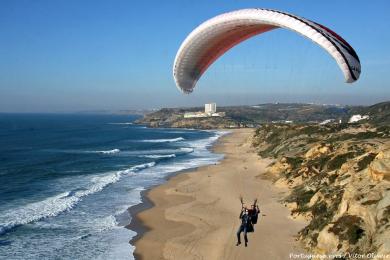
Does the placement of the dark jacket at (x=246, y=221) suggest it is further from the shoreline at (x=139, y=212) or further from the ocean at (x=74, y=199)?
the ocean at (x=74, y=199)

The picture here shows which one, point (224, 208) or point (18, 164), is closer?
point (224, 208)

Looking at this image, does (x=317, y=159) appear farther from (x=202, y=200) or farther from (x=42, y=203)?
(x=42, y=203)

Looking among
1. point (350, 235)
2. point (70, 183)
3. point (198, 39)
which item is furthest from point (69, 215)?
point (350, 235)

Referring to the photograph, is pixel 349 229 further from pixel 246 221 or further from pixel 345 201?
pixel 246 221

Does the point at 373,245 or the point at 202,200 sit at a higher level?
the point at 373,245

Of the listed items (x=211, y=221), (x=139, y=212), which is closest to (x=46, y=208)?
(x=139, y=212)

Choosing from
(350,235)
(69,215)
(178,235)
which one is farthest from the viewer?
(69,215)

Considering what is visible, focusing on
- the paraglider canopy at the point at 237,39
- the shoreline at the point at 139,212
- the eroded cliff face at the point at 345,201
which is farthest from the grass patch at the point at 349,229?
the shoreline at the point at 139,212

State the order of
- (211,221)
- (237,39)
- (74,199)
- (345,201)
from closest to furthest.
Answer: (345,201) → (237,39) → (211,221) → (74,199)

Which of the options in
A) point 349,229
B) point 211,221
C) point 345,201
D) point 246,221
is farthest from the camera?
point 211,221
